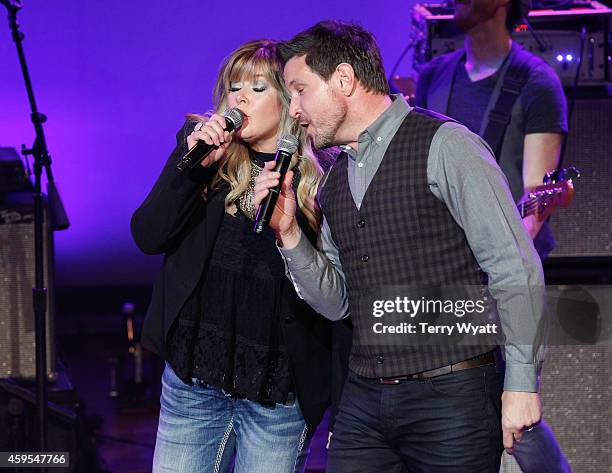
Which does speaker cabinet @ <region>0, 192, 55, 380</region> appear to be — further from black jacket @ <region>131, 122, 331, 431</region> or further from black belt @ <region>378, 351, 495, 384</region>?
black belt @ <region>378, 351, 495, 384</region>

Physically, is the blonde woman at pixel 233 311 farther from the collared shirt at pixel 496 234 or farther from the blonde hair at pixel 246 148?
the collared shirt at pixel 496 234

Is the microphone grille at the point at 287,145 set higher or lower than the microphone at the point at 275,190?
higher

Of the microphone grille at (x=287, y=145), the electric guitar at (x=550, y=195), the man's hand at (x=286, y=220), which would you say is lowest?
the electric guitar at (x=550, y=195)

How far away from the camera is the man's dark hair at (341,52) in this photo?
7.57 feet

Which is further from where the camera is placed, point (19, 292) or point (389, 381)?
point (19, 292)

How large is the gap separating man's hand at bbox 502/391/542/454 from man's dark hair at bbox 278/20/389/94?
749 millimetres

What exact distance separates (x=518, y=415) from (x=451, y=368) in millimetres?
176

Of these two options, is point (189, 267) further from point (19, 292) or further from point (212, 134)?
point (19, 292)

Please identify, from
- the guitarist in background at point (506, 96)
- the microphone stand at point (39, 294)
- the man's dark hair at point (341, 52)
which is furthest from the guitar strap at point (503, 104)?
the microphone stand at point (39, 294)

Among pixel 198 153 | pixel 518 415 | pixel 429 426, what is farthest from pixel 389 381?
pixel 198 153

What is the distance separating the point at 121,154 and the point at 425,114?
142 inches

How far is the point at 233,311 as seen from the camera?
8.32ft

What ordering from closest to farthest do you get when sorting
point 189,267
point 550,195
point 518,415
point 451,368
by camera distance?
1. point 518,415
2. point 451,368
3. point 189,267
4. point 550,195

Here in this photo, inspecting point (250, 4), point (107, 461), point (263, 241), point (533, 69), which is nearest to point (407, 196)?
point (263, 241)
